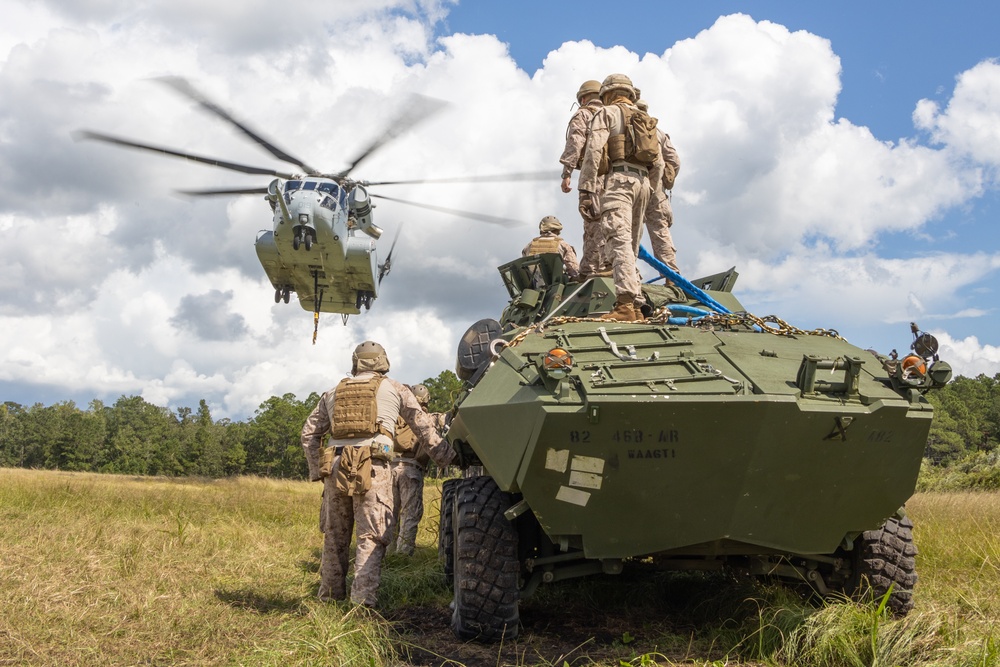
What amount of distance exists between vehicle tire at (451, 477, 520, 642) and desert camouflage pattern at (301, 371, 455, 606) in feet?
2.63

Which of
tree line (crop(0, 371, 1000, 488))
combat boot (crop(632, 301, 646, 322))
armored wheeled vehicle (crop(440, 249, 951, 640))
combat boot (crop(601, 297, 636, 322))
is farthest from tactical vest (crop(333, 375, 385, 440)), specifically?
tree line (crop(0, 371, 1000, 488))

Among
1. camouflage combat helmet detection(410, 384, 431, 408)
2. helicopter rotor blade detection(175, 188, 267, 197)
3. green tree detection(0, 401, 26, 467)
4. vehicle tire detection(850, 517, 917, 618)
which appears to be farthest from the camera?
green tree detection(0, 401, 26, 467)

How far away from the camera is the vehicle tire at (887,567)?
450cm

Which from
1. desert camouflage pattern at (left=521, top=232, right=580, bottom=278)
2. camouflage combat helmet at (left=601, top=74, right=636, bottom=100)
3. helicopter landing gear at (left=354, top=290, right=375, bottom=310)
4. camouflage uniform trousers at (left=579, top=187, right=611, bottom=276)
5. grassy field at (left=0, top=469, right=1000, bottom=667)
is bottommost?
grassy field at (left=0, top=469, right=1000, bottom=667)

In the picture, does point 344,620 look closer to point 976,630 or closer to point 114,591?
point 114,591

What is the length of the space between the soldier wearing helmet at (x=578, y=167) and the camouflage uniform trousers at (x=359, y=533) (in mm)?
2091

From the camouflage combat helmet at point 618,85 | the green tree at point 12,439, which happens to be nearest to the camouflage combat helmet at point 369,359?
the camouflage combat helmet at point 618,85

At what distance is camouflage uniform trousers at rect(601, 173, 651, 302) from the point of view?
535 centimetres

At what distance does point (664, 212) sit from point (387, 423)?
2.71 metres

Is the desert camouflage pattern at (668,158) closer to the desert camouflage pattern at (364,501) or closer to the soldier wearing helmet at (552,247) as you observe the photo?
the soldier wearing helmet at (552,247)

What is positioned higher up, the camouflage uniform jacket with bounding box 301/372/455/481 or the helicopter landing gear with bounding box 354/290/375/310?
the helicopter landing gear with bounding box 354/290/375/310

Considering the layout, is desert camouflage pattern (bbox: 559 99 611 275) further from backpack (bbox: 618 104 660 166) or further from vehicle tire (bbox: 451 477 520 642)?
vehicle tire (bbox: 451 477 520 642)

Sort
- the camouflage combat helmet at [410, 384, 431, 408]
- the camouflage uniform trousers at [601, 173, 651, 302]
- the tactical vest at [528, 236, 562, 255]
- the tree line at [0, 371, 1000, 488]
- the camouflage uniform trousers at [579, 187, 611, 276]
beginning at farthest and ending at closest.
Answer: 1. the tree line at [0, 371, 1000, 488]
2. the tactical vest at [528, 236, 562, 255]
3. the camouflage combat helmet at [410, 384, 431, 408]
4. the camouflage uniform trousers at [579, 187, 611, 276]
5. the camouflage uniform trousers at [601, 173, 651, 302]

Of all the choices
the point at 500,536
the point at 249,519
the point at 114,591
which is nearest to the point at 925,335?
the point at 500,536
